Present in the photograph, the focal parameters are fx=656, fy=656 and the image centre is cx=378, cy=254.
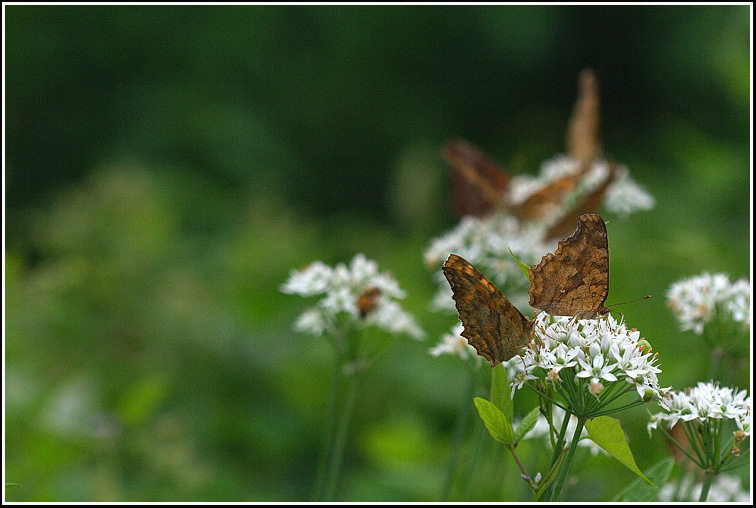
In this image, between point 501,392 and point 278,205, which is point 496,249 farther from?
point 278,205

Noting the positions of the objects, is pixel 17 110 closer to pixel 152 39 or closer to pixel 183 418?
pixel 152 39

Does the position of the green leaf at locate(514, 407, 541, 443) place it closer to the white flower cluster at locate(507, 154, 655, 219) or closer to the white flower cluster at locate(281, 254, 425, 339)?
the white flower cluster at locate(281, 254, 425, 339)

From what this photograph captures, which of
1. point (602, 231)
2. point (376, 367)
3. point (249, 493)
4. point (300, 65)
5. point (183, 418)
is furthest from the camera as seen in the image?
point (300, 65)

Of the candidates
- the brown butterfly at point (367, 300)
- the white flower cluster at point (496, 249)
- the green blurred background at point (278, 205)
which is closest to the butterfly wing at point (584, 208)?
the white flower cluster at point (496, 249)

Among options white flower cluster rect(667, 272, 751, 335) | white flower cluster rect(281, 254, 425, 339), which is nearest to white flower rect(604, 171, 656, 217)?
white flower cluster rect(667, 272, 751, 335)

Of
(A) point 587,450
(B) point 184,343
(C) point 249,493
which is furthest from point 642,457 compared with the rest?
(B) point 184,343

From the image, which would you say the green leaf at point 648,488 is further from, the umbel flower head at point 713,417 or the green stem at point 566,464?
the green stem at point 566,464
